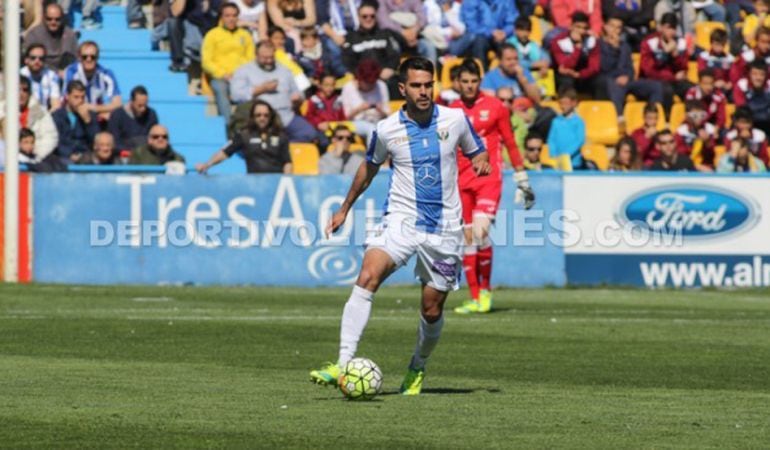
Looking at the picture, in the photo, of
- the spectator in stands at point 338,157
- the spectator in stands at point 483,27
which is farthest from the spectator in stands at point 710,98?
the spectator in stands at point 338,157

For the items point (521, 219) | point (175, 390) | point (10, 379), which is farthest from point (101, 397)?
point (521, 219)

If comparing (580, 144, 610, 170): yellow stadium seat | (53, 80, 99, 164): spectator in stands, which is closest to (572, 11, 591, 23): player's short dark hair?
(580, 144, 610, 170): yellow stadium seat

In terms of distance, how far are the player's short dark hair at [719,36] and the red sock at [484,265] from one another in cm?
1182

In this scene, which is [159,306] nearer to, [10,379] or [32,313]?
[32,313]

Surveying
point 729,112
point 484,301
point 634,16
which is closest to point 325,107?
point 634,16

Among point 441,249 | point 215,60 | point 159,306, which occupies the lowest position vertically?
point 159,306

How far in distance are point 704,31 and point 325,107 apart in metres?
8.35

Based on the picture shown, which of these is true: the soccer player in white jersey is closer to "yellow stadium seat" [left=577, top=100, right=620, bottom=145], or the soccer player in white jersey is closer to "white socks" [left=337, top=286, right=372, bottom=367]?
"white socks" [left=337, top=286, right=372, bottom=367]

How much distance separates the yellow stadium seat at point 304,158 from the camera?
25.6m

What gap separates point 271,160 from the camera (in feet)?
81.0

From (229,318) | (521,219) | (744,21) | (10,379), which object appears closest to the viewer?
(10,379)

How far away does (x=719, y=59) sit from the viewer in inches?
1175

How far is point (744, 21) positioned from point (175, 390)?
22.8m

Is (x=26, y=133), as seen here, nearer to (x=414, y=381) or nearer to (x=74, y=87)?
(x=74, y=87)
